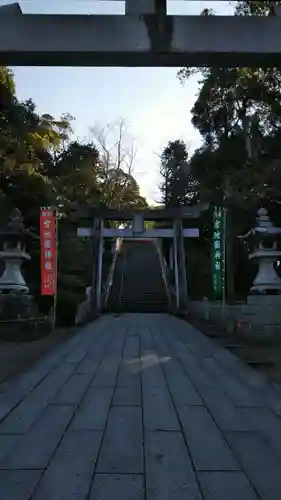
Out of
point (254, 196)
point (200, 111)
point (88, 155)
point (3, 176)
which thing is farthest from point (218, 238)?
point (88, 155)

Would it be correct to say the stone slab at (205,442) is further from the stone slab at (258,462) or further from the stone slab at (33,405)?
the stone slab at (33,405)

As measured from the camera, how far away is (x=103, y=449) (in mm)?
4461

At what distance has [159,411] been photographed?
598cm

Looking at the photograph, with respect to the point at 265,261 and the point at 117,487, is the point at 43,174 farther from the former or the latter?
the point at 117,487

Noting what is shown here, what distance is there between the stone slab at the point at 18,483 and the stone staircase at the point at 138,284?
2517cm

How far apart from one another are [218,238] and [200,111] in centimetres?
1365

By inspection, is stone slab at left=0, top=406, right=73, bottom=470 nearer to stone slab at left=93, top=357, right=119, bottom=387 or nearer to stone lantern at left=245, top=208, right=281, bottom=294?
stone slab at left=93, top=357, right=119, bottom=387

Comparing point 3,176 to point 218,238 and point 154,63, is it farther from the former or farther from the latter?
point 154,63

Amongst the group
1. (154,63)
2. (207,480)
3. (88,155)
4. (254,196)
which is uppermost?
(88,155)

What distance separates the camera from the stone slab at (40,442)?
13.5 ft

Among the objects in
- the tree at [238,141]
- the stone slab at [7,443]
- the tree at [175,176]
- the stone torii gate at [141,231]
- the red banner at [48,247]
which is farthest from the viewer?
the tree at [175,176]

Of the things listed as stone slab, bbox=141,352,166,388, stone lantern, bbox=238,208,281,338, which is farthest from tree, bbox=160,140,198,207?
stone slab, bbox=141,352,166,388

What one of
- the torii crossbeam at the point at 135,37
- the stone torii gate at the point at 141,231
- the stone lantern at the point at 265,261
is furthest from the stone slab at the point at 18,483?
the stone torii gate at the point at 141,231

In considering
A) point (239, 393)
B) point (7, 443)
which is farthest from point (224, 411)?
point (7, 443)
